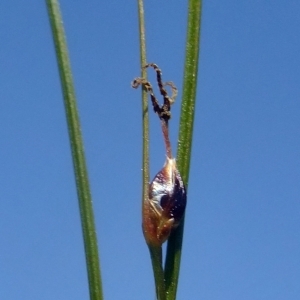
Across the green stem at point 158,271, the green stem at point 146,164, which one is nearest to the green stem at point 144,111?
the green stem at point 146,164

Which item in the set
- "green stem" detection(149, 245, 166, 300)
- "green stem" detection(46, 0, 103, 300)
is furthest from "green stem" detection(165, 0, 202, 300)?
"green stem" detection(46, 0, 103, 300)

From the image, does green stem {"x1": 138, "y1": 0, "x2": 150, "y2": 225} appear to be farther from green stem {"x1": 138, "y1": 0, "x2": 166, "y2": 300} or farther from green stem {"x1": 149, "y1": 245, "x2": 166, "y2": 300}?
green stem {"x1": 149, "y1": 245, "x2": 166, "y2": 300}

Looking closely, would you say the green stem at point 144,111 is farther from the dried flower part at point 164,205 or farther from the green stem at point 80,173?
the green stem at point 80,173

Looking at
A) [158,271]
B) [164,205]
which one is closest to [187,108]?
[164,205]

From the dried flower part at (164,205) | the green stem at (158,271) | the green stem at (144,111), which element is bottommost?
the green stem at (158,271)

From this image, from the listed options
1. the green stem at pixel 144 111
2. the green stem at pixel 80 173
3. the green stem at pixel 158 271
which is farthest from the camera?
the green stem at pixel 144 111
